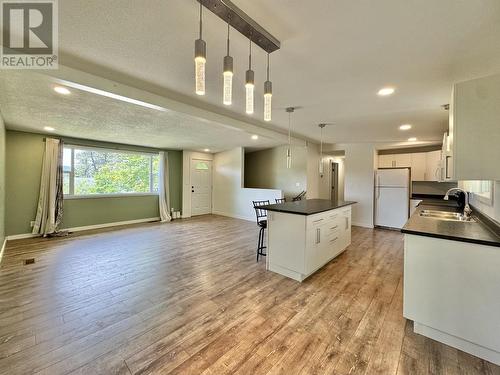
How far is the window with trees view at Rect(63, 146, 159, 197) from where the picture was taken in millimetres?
5281

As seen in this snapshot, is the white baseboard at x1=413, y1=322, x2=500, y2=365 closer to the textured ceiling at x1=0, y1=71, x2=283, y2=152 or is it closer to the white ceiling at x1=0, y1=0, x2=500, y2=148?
the white ceiling at x1=0, y1=0, x2=500, y2=148

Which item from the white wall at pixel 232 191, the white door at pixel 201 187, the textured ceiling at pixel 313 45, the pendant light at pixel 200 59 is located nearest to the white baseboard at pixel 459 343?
the textured ceiling at pixel 313 45

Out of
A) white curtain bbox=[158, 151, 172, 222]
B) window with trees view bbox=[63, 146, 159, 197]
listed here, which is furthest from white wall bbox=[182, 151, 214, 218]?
window with trees view bbox=[63, 146, 159, 197]

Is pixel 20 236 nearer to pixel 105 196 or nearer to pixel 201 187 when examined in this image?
pixel 105 196

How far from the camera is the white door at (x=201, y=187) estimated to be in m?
7.64

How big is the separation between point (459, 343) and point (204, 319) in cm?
214

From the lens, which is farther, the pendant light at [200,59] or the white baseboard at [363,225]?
the white baseboard at [363,225]

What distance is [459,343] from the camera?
169 centimetres

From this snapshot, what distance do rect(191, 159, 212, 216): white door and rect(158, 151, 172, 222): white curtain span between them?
950 millimetres

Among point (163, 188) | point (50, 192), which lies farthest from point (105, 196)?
point (163, 188)

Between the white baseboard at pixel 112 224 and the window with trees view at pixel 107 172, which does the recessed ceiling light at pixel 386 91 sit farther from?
the white baseboard at pixel 112 224

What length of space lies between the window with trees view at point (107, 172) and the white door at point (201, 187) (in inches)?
50.3

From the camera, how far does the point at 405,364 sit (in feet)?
5.08

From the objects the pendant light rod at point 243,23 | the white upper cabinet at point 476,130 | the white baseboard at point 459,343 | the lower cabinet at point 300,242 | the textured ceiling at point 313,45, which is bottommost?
the white baseboard at point 459,343
